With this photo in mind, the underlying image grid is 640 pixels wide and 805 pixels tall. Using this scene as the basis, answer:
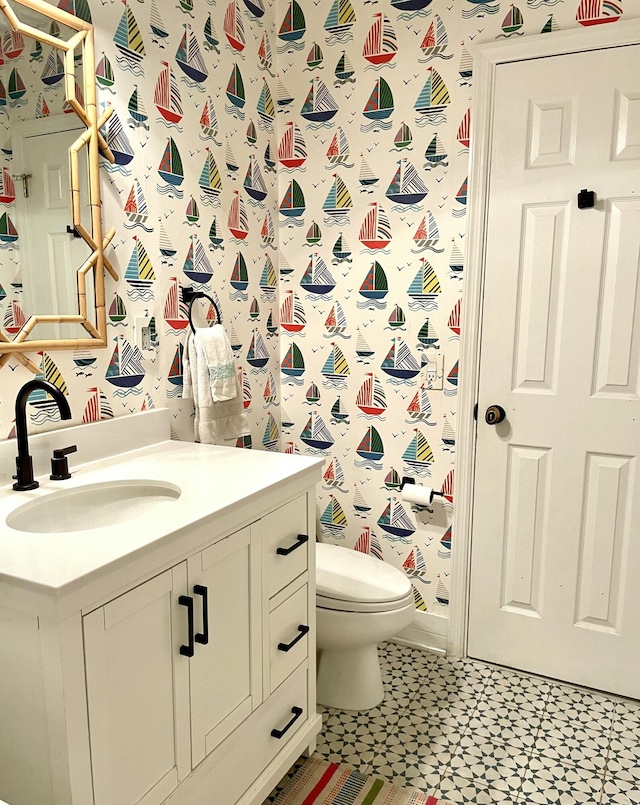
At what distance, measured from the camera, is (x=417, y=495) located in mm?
2379

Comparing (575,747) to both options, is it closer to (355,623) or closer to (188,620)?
(355,623)

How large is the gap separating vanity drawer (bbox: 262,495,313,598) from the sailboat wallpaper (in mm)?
614

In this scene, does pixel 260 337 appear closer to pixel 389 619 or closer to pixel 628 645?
pixel 389 619

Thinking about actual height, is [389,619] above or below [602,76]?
below

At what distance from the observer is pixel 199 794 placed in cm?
142

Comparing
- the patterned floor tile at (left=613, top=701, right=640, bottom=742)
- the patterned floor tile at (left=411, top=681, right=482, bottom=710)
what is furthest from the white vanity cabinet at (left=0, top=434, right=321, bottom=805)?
the patterned floor tile at (left=613, top=701, right=640, bottom=742)

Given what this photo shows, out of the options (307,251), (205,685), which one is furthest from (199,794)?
(307,251)

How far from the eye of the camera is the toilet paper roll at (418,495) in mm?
2371

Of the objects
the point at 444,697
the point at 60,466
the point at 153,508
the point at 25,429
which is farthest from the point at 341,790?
the point at 25,429

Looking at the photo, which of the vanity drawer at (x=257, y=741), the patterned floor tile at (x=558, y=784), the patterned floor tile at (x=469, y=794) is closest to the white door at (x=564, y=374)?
the patterned floor tile at (x=558, y=784)

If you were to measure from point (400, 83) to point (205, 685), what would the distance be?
2.00 metres

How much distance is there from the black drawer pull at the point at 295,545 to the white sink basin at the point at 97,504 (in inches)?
11.7

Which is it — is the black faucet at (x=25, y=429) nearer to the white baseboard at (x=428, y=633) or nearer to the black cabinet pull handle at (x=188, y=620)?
the black cabinet pull handle at (x=188, y=620)

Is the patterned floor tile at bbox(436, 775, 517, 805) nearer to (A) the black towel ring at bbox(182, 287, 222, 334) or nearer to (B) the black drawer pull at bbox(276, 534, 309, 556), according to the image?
(B) the black drawer pull at bbox(276, 534, 309, 556)
